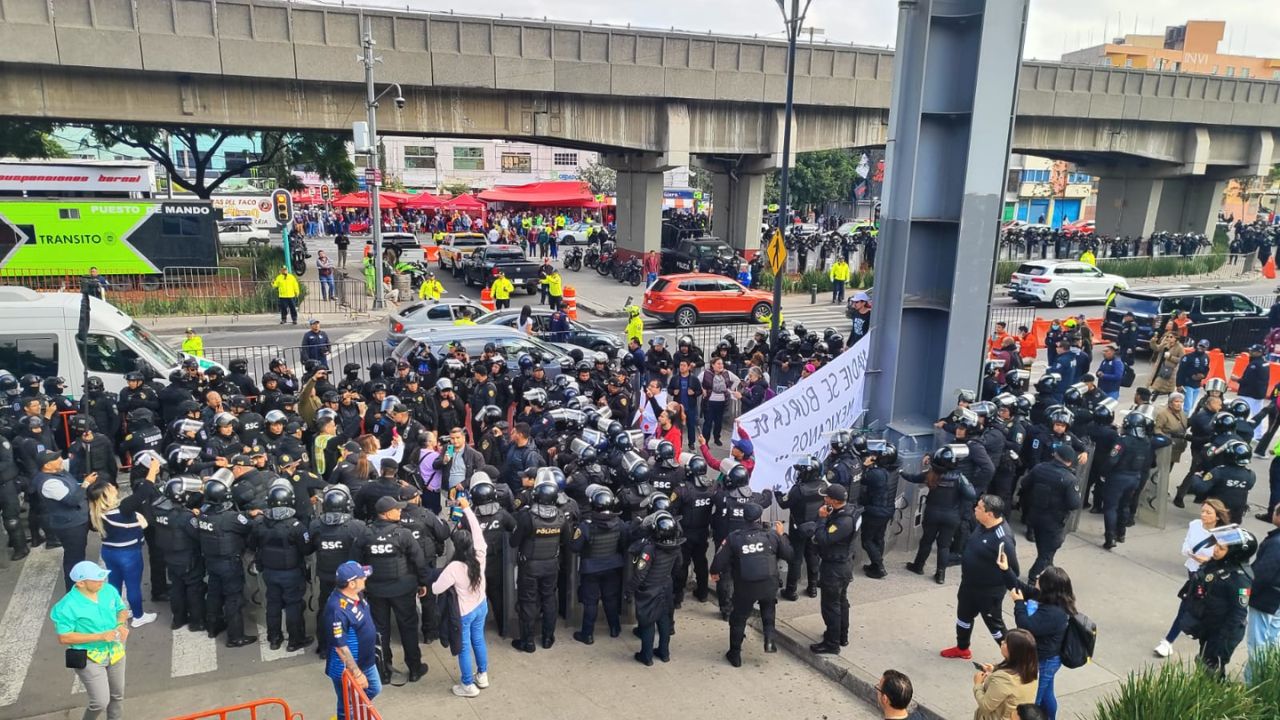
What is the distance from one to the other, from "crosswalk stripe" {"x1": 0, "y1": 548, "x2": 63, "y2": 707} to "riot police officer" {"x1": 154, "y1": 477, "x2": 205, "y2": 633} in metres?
1.27

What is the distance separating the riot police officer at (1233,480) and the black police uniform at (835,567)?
13.2ft

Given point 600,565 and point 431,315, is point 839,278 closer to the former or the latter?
point 431,315

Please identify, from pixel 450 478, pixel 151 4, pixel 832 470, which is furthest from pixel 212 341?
pixel 832 470

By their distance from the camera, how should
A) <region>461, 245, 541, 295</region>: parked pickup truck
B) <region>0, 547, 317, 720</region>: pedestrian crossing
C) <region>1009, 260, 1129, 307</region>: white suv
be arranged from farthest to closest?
<region>461, 245, 541, 295</region>: parked pickup truck
<region>1009, 260, 1129, 307</region>: white suv
<region>0, 547, 317, 720</region>: pedestrian crossing

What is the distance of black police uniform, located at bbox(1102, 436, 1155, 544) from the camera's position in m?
9.56

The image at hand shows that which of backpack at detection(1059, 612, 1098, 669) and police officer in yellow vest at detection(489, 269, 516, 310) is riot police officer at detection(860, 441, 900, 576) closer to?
backpack at detection(1059, 612, 1098, 669)

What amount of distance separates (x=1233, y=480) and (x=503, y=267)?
25.1m

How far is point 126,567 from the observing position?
25.4 ft

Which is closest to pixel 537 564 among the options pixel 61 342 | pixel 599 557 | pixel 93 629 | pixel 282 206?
pixel 599 557

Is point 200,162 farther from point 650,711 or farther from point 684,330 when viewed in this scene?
point 650,711

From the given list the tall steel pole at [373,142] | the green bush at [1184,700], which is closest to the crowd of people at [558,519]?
the green bush at [1184,700]

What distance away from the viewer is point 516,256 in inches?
1271

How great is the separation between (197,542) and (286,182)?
38216 millimetres

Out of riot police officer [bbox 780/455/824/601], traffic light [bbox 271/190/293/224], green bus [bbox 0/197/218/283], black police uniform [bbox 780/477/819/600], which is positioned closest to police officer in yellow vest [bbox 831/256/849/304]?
traffic light [bbox 271/190/293/224]
